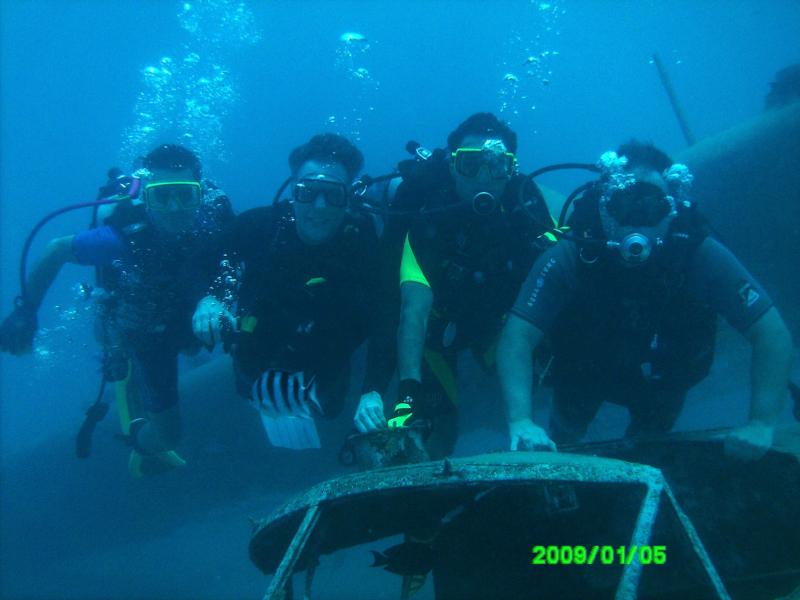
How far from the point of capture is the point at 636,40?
98.2m

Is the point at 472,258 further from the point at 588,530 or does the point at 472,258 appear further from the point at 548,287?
the point at 588,530

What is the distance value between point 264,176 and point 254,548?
272ft

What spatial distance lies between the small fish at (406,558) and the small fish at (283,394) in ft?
3.41

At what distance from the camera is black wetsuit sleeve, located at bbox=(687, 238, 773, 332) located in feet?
9.84

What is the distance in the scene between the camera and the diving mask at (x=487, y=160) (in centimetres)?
403

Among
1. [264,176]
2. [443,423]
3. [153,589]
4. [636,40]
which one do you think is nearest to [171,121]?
[153,589]

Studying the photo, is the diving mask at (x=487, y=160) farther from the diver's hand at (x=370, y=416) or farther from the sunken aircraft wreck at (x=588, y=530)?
the sunken aircraft wreck at (x=588, y=530)

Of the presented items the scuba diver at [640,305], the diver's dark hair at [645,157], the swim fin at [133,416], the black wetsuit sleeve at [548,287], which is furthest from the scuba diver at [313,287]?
the swim fin at [133,416]

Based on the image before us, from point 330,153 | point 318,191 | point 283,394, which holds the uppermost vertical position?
point 330,153

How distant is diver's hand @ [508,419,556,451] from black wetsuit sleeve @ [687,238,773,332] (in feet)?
5.10

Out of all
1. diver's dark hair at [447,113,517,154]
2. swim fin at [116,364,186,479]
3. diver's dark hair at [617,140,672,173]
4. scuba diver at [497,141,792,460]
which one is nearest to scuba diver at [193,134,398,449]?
diver's dark hair at [447,113,517,154]

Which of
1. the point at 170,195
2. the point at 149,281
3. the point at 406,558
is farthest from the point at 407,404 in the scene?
the point at 170,195

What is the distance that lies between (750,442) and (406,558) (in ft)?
6.65

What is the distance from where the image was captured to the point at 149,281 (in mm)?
5020
